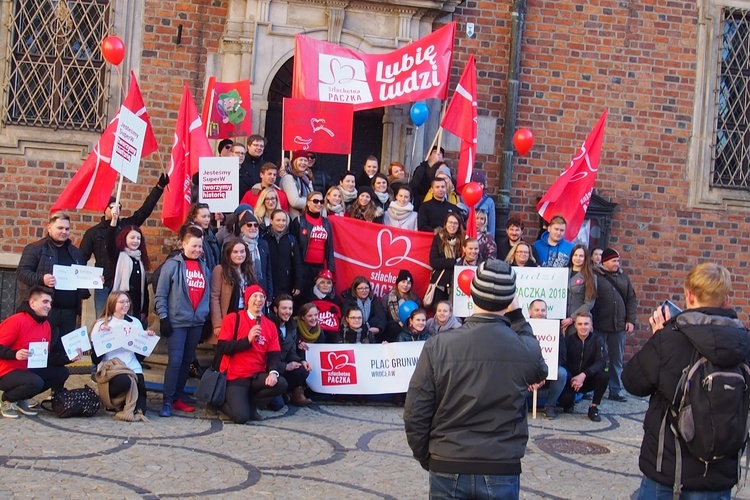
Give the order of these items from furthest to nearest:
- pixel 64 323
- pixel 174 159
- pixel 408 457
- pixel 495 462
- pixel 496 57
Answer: pixel 496 57
pixel 174 159
pixel 64 323
pixel 408 457
pixel 495 462

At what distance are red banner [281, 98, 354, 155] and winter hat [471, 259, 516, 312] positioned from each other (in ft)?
24.1

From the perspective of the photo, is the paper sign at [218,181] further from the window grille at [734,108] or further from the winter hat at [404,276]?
the window grille at [734,108]

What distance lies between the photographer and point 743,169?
1442 cm

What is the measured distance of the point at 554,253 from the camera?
464 inches

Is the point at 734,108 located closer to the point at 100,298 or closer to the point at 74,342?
the point at 100,298

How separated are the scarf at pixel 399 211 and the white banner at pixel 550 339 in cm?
201

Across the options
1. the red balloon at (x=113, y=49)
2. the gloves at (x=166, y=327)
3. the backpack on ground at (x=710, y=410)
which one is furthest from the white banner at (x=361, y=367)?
the backpack on ground at (x=710, y=410)

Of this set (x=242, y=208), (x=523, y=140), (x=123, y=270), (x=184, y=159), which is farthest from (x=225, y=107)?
(x=523, y=140)

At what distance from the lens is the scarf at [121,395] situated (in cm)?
874

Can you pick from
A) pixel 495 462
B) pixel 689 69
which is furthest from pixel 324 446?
pixel 689 69

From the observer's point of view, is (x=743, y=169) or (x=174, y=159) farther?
(x=743, y=169)

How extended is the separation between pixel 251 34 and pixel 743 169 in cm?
717

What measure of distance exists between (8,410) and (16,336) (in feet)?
2.03

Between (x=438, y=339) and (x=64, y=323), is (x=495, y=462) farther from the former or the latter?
(x=64, y=323)
